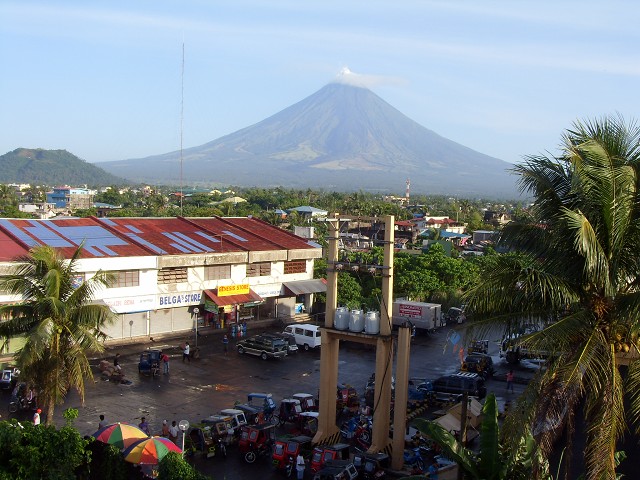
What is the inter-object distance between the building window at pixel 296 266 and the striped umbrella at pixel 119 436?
18.8 m

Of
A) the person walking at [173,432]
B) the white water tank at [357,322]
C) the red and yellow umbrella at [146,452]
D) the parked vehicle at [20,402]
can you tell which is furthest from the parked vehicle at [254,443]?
the parked vehicle at [20,402]

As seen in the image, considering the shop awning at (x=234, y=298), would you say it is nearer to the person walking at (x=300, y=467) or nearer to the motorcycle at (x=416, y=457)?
the motorcycle at (x=416, y=457)

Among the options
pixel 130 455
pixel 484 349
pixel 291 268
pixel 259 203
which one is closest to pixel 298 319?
pixel 291 268

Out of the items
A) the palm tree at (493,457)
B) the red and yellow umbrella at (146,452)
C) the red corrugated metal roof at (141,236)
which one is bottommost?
the red and yellow umbrella at (146,452)

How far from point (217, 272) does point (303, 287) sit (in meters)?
4.40

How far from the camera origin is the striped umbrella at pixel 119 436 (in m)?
13.2

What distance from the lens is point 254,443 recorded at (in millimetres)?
15617

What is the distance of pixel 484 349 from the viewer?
27.0 m

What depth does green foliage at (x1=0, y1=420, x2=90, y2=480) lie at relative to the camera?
11547 mm

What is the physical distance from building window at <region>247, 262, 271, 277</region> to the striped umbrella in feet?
56.7

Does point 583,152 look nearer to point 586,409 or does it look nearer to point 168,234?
point 586,409

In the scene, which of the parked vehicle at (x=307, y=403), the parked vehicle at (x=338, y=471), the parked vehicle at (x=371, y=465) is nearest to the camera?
the parked vehicle at (x=338, y=471)

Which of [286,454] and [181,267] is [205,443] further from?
[181,267]

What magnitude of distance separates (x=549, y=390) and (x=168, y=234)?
24.6 m
